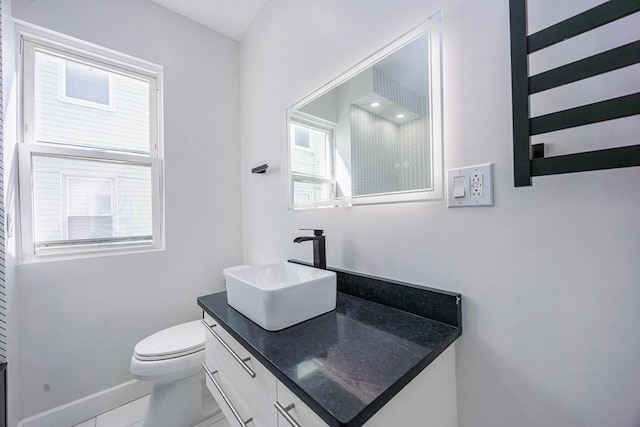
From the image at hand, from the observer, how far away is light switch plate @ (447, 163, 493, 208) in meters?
0.74

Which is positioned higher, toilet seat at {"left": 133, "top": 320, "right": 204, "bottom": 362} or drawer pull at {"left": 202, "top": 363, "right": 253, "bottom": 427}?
drawer pull at {"left": 202, "top": 363, "right": 253, "bottom": 427}

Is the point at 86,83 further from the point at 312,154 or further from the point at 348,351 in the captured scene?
the point at 348,351

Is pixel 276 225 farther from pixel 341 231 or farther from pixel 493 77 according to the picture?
pixel 493 77

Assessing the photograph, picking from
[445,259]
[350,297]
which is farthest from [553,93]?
[350,297]

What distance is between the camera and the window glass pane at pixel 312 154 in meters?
1.30

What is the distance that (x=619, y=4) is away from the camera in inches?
18.9

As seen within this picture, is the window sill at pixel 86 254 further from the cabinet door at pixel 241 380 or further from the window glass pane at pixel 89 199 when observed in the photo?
the cabinet door at pixel 241 380

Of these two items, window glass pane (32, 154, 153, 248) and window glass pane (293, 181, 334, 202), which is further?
window glass pane (32, 154, 153, 248)

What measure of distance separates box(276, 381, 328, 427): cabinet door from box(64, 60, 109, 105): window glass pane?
7.04 feet

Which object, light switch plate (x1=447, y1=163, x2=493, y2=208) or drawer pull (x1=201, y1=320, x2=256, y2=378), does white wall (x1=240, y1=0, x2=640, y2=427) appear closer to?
light switch plate (x1=447, y1=163, x2=493, y2=208)

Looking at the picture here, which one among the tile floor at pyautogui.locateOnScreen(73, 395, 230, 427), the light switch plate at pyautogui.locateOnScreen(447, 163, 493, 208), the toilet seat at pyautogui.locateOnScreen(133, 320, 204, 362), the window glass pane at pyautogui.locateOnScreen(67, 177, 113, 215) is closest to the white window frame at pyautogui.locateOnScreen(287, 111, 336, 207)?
the light switch plate at pyautogui.locateOnScreen(447, 163, 493, 208)

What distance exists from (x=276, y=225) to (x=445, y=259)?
44.7 inches

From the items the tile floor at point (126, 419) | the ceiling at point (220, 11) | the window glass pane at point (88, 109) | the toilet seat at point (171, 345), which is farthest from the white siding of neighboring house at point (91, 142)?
the tile floor at point (126, 419)

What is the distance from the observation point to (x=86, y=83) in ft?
5.41
